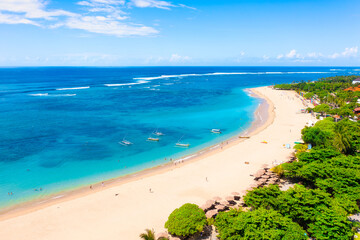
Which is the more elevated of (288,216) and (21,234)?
(288,216)

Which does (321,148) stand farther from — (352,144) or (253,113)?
(253,113)

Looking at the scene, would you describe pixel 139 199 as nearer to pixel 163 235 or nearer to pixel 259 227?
pixel 163 235

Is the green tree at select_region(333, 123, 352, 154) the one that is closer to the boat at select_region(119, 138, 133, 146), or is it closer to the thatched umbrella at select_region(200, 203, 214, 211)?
the thatched umbrella at select_region(200, 203, 214, 211)

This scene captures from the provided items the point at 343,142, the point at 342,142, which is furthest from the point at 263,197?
the point at 343,142

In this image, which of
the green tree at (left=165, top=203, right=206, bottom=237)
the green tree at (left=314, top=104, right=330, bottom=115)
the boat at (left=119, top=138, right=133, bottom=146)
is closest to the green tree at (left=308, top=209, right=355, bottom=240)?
the green tree at (left=165, top=203, right=206, bottom=237)

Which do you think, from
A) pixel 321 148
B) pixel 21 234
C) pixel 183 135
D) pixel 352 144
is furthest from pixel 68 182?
pixel 352 144

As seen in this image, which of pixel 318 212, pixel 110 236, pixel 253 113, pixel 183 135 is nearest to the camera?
pixel 318 212
